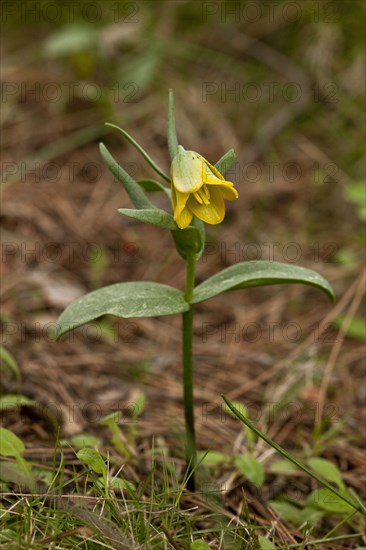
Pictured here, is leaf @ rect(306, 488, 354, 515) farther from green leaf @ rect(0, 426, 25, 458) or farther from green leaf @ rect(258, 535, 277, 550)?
green leaf @ rect(0, 426, 25, 458)

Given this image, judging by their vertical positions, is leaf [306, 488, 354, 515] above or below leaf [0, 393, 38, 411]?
below

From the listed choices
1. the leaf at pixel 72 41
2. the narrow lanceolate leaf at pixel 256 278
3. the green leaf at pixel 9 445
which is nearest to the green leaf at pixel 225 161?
the narrow lanceolate leaf at pixel 256 278

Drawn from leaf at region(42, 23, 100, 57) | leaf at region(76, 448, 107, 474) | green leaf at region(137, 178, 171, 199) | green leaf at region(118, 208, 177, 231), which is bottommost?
leaf at region(76, 448, 107, 474)

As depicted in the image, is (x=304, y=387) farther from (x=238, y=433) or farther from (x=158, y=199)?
(x=158, y=199)

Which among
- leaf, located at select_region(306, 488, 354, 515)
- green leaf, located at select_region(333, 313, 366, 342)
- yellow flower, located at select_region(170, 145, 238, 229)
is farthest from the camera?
green leaf, located at select_region(333, 313, 366, 342)

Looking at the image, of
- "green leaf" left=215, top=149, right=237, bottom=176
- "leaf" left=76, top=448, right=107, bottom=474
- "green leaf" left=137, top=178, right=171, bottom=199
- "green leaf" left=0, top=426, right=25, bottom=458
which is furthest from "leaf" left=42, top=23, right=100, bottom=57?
"leaf" left=76, top=448, right=107, bottom=474

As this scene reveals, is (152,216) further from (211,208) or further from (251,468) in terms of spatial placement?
(251,468)
